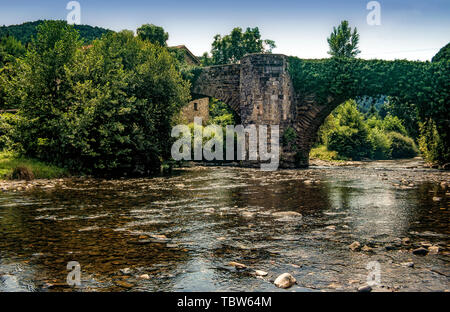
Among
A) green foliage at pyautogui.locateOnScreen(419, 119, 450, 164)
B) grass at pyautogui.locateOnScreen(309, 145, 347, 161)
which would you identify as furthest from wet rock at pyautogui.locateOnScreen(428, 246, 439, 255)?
grass at pyautogui.locateOnScreen(309, 145, 347, 161)

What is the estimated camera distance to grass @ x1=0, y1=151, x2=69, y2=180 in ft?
44.3

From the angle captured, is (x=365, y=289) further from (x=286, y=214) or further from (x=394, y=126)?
(x=394, y=126)

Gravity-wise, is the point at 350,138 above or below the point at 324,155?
above

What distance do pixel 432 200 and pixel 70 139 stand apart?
36.1 feet

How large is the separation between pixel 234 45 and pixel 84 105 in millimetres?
33662

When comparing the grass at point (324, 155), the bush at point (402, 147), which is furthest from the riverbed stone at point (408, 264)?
the bush at point (402, 147)

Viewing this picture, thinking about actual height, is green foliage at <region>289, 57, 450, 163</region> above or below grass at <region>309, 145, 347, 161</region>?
above

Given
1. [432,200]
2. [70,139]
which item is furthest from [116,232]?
[70,139]

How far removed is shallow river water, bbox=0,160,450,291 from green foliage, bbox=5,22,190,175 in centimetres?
418

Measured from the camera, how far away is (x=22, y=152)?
48.2ft

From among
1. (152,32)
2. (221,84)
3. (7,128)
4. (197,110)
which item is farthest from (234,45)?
(7,128)

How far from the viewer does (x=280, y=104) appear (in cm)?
1969

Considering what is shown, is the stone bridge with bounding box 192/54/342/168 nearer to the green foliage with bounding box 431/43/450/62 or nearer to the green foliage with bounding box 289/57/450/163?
the green foliage with bounding box 289/57/450/163

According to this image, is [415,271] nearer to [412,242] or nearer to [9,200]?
[412,242]
